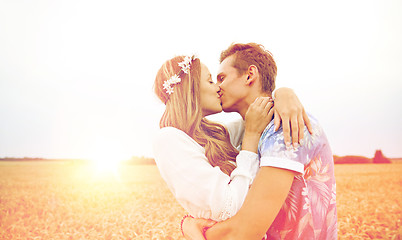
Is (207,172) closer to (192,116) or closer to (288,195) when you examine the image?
(288,195)

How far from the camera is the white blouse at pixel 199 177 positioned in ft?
8.33

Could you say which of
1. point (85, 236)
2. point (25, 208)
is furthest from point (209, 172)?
point (25, 208)

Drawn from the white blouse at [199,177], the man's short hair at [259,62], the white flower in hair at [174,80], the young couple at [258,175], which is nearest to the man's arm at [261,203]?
the young couple at [258,175]

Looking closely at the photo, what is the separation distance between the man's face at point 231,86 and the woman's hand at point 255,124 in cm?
72

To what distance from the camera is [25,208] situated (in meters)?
9.85

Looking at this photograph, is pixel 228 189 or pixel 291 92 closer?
pixel 228 189

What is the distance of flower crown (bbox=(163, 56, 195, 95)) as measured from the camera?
3.54 meters

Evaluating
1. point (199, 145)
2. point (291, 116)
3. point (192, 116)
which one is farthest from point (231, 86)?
point (291, 116)

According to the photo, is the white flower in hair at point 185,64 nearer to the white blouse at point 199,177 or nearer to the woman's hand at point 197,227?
the white blouse at point 199,177

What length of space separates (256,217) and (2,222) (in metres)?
8.06

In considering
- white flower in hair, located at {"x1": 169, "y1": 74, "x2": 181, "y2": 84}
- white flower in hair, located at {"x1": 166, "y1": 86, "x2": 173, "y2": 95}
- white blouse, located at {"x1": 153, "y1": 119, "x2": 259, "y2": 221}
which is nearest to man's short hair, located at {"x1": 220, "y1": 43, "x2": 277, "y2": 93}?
white flower in hair, located at {"x1": 169, "y1": 74, "x2": 181, "y2": 84}

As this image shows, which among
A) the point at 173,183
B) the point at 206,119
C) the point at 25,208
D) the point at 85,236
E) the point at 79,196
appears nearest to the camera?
the point at 173,183

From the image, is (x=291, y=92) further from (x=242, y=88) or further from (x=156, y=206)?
(x=156, y=206)

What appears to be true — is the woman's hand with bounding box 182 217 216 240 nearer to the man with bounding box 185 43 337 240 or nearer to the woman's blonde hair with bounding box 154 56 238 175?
the man with bounding box 185 43 337 240
